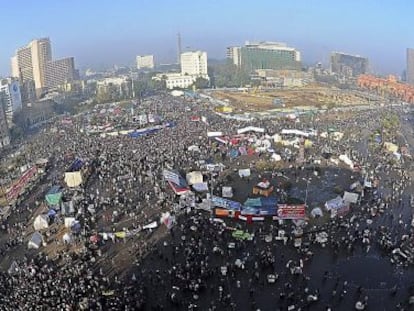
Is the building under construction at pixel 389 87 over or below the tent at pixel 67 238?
over

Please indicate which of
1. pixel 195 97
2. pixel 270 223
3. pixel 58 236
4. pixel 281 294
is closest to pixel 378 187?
pixel 270 223

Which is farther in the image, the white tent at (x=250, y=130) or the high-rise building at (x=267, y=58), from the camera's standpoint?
the high-rise building at (x=267, y=58)

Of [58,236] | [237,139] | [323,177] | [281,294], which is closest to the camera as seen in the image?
[281,294]

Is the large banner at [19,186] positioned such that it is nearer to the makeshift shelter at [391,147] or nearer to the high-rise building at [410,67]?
the makeshift shelter at [391,147]

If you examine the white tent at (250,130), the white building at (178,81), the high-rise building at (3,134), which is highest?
the white building at (178,81)

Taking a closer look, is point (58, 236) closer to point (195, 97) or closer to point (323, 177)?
point (323, 177)

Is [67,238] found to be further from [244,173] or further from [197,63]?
[197,63]

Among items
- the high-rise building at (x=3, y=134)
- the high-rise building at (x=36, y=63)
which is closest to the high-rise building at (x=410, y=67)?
the high-rise building at (x=36, y=63)

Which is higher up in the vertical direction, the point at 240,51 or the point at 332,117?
the point at 240,51
